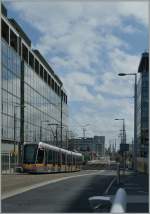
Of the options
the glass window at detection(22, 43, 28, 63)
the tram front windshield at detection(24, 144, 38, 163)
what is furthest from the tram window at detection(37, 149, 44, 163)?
the glass window at detection(22, 43, 28, 63)

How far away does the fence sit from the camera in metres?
70.1

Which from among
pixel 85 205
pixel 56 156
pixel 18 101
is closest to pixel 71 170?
pixel 56 156

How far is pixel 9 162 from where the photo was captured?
240 ft

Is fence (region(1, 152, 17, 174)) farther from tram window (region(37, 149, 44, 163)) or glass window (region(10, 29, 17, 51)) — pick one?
tram window (region(37, 149, 44, 163))

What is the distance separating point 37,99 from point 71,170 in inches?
1252

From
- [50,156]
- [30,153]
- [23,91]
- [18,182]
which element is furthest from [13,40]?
[18,182]

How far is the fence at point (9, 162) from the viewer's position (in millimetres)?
70125

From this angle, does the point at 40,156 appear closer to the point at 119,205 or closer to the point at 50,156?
→ the point at 50,156

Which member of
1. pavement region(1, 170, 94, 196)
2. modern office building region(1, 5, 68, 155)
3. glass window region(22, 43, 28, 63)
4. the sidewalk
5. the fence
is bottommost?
the fence

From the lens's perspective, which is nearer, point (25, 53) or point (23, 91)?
point (23, 91)

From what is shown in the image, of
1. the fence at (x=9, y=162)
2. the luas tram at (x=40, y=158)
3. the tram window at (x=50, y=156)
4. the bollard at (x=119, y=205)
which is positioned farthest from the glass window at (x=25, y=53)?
the bollard at (x=119, y=205)

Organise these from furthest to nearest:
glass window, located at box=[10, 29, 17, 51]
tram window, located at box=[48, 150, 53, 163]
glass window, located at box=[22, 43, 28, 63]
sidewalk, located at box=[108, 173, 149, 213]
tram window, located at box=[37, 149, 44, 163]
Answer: glass window, located at box=[22, 43, 28, 63], glass window, located at box=[10, 29, 17, 51], tram window, located at box=[48, 150, 53, 163], tram window, located at box=[37, 149, 44, 163], sidewalk, located at box=[108, 173, 149, 213]

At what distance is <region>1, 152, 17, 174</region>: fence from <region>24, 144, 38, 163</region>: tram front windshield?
64.4 ft

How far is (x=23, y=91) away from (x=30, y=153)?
33.1 meters
